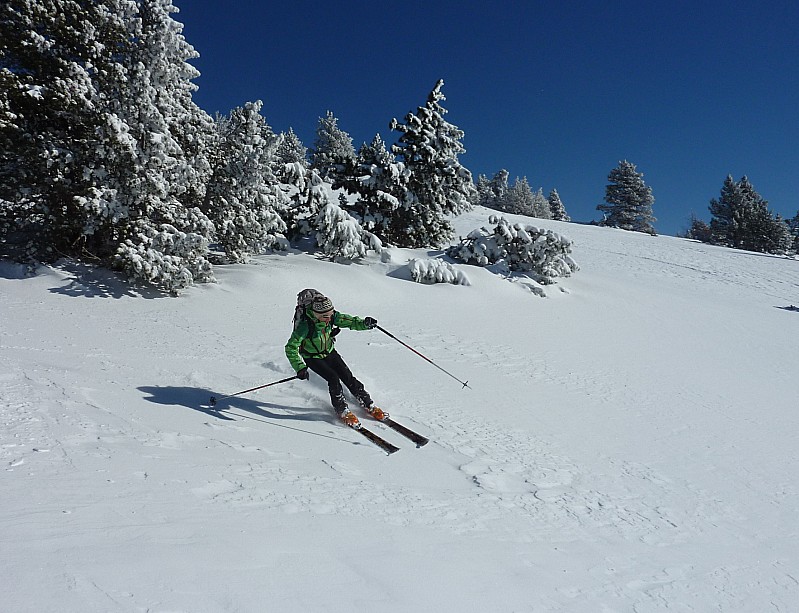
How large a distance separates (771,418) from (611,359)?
342 centimetres

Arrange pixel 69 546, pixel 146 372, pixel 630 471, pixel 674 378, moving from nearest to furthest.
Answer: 1. pixel 69 546
2. pixel 630 471
3. pixel 146 372
4. pixel 674 378

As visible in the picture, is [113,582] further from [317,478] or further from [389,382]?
[389,382]

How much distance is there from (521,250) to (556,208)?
72.3 m

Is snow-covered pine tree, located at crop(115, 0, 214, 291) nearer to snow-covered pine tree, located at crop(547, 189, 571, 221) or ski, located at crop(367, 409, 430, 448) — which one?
ski, located at crop(367, 409, 430, 448)

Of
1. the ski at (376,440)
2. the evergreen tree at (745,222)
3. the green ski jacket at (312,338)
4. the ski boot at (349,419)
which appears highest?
the evergreen tree at (745,222)

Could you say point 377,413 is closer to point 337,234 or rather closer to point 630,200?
point 337,234

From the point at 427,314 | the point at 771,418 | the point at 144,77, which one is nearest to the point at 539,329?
the point at 427,314

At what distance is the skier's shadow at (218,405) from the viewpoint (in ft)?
20.2

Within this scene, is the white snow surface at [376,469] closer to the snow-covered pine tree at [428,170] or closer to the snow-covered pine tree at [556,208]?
the snow-covered pine tree at [428,170]

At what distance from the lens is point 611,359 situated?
11812mm

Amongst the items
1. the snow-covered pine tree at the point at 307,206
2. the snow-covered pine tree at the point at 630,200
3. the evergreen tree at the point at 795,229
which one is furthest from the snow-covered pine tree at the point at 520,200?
the snow-covered pine tree at the point at 307,206

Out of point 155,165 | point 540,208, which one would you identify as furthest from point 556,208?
point 155,165

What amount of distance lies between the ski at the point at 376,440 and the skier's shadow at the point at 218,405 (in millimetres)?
585

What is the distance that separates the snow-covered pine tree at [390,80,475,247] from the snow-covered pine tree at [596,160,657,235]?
152 ft
